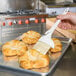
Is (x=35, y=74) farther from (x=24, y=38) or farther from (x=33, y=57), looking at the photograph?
(x=24, y=38)

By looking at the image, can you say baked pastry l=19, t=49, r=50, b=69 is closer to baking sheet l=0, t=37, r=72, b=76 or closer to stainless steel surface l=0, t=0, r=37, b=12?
baking sheet l=0, t=37, r=72, b=76

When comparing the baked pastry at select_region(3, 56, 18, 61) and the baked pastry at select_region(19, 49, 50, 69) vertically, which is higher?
the baked pastry at select_region(19, 49, 50, 69)

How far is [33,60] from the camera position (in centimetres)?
61

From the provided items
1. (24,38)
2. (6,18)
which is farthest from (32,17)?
(24,38)

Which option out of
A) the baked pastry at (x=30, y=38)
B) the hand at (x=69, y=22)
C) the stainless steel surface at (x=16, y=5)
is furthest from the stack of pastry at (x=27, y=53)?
the stainless steel surface at (x=16, y=5)

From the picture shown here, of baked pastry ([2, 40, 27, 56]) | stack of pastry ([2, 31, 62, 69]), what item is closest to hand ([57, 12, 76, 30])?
stack of pastry ([2, 31, 62, 69])

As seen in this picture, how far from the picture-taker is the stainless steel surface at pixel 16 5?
2068mm

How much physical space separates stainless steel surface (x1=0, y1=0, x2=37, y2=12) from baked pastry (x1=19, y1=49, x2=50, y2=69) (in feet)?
5.04

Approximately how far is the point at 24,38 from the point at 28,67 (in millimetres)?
372

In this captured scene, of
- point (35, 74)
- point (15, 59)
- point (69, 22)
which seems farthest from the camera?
point (69, 22)

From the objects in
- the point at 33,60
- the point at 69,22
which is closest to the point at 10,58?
the point at 33,60

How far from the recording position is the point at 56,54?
2.58 ft

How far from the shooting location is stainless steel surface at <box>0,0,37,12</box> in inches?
81.4

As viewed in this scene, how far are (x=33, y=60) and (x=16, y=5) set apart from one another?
168 cm
